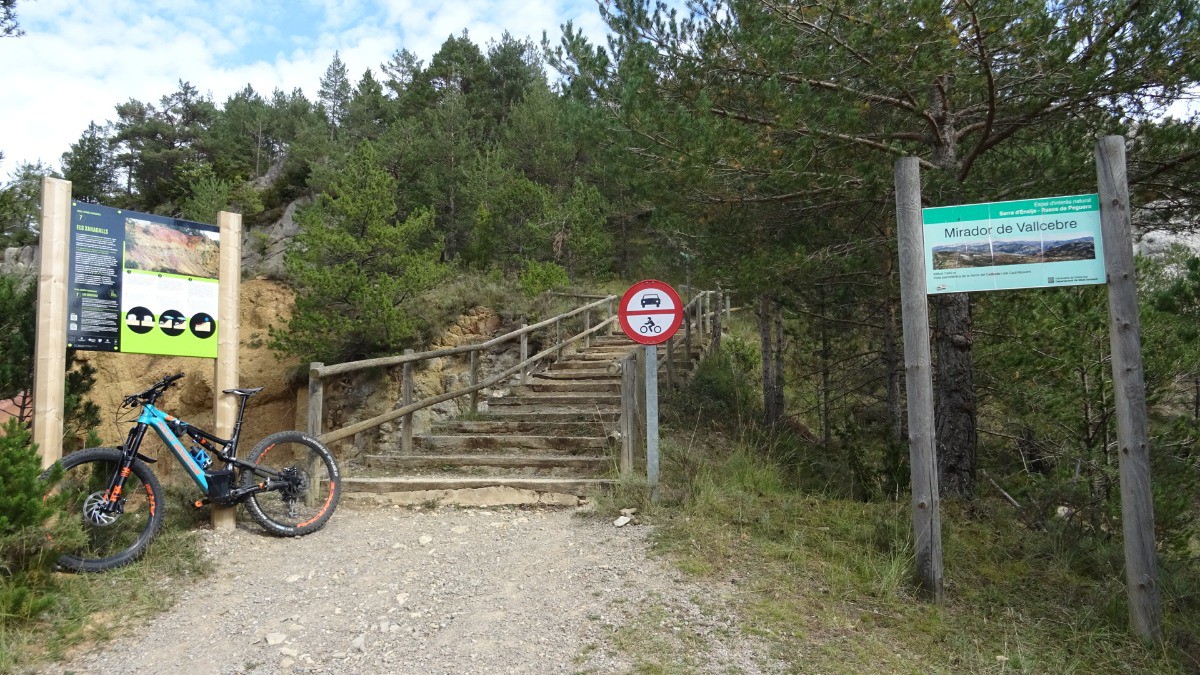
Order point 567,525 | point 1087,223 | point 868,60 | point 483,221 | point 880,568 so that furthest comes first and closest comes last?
point 483,221
point 868,60
point 567,525
point 880,568
point 1087,223

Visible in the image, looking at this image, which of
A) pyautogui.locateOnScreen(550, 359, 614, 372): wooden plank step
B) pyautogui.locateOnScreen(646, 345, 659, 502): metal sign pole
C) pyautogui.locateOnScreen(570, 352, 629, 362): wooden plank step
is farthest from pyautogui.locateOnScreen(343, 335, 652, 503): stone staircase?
pyautogui.locateOnScreen(570, 352, 629, 362): wooden plank step

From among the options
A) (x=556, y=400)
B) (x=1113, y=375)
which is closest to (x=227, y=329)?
(x=556, y=400)

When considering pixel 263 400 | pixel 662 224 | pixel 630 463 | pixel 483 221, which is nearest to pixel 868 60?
pixel 662 224

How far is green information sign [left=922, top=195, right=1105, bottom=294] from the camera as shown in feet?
13.3

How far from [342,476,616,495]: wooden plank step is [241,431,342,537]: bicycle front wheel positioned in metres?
0.46

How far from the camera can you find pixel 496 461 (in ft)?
23.3

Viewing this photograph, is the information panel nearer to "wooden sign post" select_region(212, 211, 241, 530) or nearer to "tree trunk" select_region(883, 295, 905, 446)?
"wooden sign post" select_region(212, 211, 241, 530)

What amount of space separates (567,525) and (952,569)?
2.78 m

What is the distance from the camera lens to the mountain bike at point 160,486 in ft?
14.3

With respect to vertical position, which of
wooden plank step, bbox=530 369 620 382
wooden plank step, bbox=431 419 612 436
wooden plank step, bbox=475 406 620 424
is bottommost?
wooden plank step, bbox=431 419 612 436

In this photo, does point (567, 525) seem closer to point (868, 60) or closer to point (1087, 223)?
point (1087, 223)

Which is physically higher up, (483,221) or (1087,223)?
(483,221)

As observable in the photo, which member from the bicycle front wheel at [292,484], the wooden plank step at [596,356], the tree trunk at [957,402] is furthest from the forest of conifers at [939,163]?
the wooden plank step at [596,356]

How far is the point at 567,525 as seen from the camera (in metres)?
5.64
